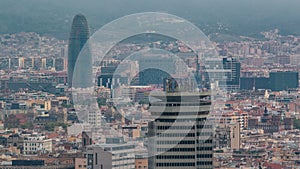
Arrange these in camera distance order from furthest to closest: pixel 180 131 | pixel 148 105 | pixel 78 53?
pixel 78 53, pixel 148 105, pixel 180 131

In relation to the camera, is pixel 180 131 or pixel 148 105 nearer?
pixel 180 131

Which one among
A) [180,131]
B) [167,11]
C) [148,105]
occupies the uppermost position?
[167,11]

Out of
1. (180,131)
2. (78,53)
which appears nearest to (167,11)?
(78,53)

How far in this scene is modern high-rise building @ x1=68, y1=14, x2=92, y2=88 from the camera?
164 feet

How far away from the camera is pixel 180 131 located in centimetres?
2095

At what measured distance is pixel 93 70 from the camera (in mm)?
52094

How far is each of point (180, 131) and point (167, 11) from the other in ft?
152

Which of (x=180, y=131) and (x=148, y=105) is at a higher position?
(x=148, y=105)

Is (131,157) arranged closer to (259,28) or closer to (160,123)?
(160,123)

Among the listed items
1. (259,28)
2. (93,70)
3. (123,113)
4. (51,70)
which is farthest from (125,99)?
(259,28)

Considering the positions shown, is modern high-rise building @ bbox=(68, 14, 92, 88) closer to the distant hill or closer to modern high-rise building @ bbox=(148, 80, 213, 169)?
the distant hill

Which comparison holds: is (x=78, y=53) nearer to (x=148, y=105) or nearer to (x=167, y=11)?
(x=167, y=11)

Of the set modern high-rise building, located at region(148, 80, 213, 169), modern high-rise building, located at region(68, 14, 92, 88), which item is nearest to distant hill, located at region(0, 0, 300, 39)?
modern high-rise building, located at region(68, 14, 92, 88)

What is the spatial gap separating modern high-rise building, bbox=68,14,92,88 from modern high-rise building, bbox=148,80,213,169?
1033 inches
